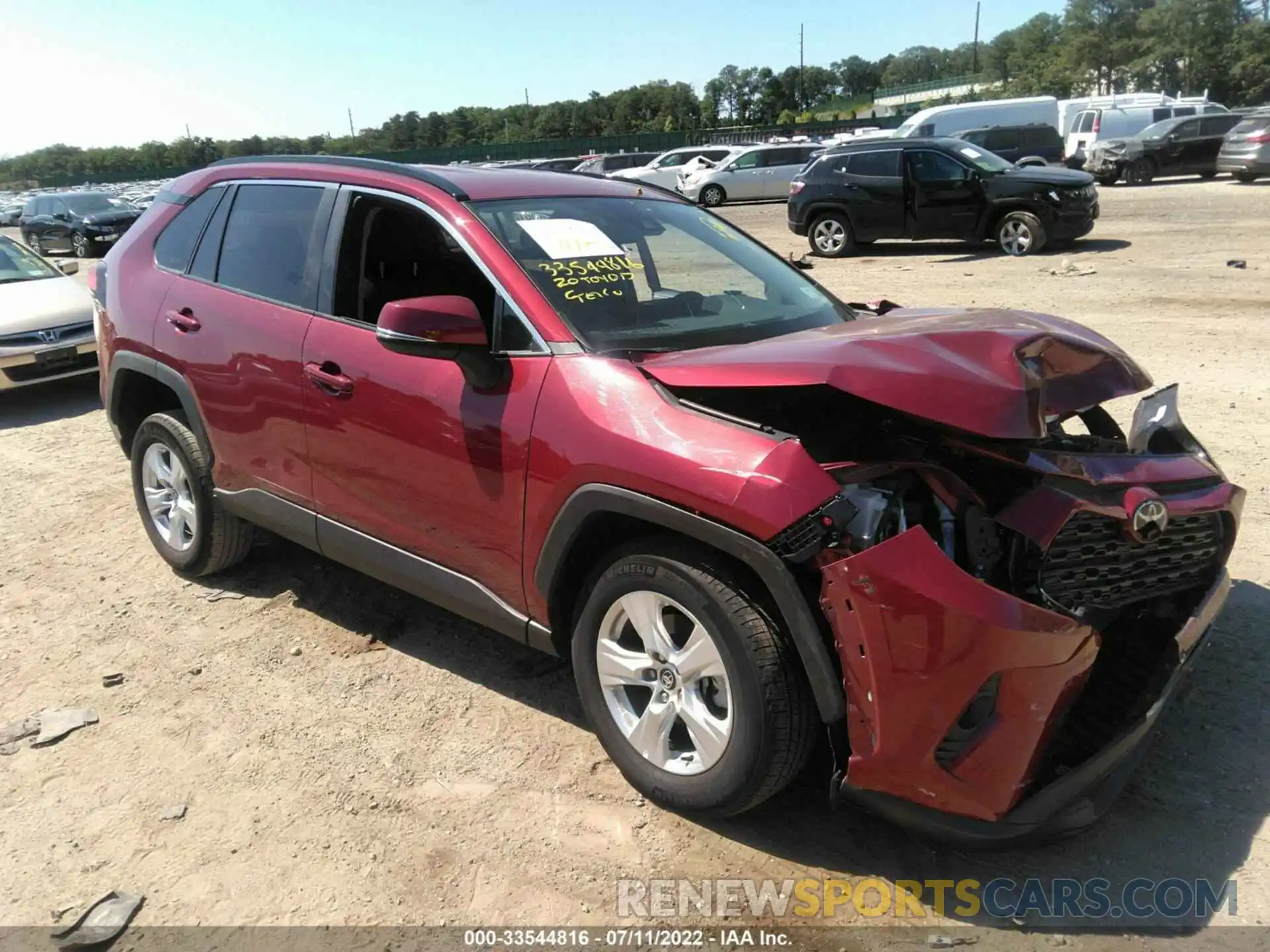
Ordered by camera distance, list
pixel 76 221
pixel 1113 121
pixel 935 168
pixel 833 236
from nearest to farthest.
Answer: pixel 935 168
pixel 833 236
pixel 76 221
pixel 1113 121

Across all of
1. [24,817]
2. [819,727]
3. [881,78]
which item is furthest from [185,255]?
[881,78]

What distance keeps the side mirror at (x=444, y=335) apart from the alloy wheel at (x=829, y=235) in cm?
1343

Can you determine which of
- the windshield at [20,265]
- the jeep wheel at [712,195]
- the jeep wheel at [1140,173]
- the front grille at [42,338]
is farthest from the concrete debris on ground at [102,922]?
the jeep wheel at [1140,173]

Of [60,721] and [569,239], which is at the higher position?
[569,239]

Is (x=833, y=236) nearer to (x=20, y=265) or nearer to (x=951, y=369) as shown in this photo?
(x=20, y=265)

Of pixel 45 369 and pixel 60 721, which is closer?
pixel 60 721

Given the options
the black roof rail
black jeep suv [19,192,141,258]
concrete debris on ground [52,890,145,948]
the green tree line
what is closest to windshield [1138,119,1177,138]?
black jeep suv [19,192,141,258]

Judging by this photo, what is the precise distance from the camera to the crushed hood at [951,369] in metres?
2.50

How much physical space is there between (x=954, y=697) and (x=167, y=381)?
3629mm

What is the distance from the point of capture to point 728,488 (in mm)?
2488

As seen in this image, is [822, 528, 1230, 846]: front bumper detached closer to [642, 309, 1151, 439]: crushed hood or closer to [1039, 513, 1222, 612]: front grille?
[1039, 513, 1222, 612]: front grille

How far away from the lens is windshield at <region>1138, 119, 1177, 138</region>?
2436 cm

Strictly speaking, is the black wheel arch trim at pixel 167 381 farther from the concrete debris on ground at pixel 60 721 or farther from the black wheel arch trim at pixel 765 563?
the black wheel arch trim at pixel 765 563

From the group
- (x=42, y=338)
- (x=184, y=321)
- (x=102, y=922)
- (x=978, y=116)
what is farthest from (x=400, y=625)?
(x=978, y=116)
